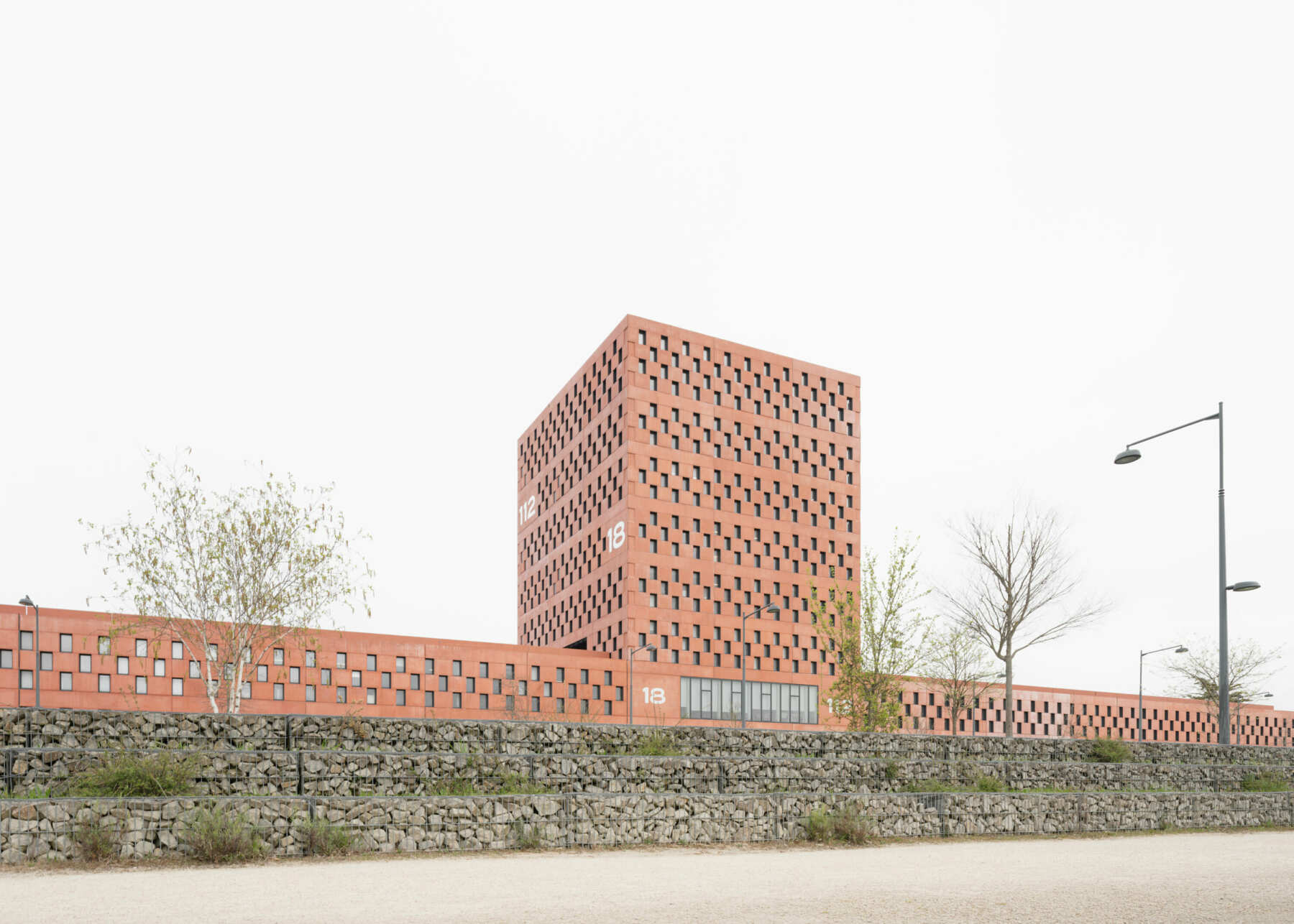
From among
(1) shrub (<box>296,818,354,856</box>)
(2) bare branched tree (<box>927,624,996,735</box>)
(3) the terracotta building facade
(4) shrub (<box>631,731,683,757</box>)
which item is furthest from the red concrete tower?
(1) shrub (<box>296,818,354,856</box>)

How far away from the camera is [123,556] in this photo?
37.5 meters

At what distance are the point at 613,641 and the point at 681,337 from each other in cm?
2358

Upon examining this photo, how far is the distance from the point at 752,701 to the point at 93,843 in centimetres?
7163

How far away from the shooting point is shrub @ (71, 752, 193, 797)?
51.7ft

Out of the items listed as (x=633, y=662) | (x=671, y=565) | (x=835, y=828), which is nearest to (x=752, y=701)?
(x=633, y=662)

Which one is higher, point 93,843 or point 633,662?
point 93,843

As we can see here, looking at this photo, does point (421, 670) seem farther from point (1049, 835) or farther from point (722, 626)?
point (1049, 835)

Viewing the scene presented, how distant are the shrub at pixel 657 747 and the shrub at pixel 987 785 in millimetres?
6883

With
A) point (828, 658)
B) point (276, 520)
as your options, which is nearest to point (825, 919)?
point (276, 520)

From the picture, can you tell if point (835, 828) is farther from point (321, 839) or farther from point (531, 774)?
point (321, 839)

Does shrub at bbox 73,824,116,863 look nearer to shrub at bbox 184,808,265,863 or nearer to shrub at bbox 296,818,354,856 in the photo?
shrub at bbox 184,808,265,863

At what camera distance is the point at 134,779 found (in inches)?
623

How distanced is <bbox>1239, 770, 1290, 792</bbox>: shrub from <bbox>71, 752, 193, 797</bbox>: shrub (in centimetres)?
2526

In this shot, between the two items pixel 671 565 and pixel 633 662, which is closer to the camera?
pixel 633 662
